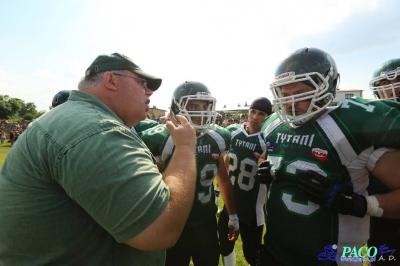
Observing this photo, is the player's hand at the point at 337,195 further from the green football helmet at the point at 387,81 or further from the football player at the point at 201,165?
the green football helmet at the point at 387,81

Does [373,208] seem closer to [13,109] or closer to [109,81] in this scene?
[109,81]

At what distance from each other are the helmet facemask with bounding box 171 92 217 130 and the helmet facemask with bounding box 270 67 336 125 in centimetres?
95

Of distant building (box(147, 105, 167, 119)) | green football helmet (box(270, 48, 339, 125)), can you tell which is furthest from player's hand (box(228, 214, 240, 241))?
distant building (box(147, 105, 167, 119))

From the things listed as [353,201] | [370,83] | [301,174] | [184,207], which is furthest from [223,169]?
[370,83]

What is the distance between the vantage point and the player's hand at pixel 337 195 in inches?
61.7

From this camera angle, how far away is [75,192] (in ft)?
3.26

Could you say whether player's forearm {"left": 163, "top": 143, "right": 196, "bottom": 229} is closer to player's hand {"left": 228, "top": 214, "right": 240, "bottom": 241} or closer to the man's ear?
the man's ear

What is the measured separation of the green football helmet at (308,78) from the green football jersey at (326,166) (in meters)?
0.10

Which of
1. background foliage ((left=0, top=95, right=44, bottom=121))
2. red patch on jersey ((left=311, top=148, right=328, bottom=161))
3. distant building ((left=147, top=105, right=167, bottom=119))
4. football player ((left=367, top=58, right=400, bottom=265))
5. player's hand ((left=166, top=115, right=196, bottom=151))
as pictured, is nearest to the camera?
player's hand ((left=166, top=115, right=196, bottom=151))

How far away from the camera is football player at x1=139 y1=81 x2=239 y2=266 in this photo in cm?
257

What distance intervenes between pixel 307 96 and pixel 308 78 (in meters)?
0.13

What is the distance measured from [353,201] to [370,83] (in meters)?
2.24

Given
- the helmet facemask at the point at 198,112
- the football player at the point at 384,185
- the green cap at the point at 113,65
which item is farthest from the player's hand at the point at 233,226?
the green cap at the point at 113,65

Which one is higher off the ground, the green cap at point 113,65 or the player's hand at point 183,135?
the green cap at point 113,65
